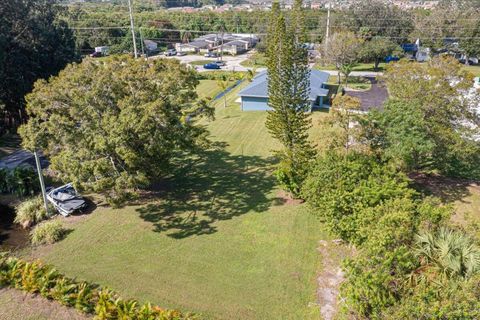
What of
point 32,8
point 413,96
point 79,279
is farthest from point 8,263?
point 32,8

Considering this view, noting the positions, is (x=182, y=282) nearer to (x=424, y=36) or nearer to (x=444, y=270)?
(x=444, y=270)

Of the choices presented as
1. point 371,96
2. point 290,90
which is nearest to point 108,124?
point 290,90

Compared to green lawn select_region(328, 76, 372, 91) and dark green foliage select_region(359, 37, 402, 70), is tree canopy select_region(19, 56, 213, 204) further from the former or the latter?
dark green foliage select_region(359, 37, 402, 70)

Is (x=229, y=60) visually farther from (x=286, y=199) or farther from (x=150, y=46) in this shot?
(x=286, y=199)

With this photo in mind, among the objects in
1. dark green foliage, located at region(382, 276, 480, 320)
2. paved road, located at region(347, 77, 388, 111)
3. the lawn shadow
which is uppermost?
dark green foliage, located at region(382, 276, 480, 320)

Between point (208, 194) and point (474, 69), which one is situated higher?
point (474, 69)

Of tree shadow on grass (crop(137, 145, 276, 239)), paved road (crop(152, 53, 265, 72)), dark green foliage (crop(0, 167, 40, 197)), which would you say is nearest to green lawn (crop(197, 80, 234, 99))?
paved road (crop(152, 53, 265, 72))

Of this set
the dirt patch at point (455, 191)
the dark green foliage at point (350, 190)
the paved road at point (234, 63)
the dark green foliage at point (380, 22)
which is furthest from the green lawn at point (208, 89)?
the dark green foliage at point (380, 22)
